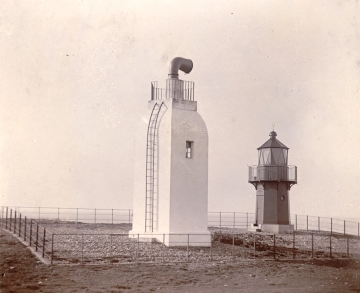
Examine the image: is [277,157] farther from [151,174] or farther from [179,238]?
[179,238]

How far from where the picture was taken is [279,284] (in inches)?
698

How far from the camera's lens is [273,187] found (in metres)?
32.7

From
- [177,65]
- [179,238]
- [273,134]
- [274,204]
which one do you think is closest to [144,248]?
[179,238]

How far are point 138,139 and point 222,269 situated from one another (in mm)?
7198

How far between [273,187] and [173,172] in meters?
11.4

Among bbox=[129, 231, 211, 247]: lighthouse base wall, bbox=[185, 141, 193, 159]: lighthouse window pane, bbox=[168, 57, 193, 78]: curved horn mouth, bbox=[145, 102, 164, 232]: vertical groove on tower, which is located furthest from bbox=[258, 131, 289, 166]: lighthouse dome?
bbox=[145, 102, 164, 232]: vertical groove on tower

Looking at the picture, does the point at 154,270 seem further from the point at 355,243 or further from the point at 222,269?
the point at 355,243

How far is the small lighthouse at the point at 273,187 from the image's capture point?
107ft

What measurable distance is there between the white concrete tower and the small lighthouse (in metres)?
9.92

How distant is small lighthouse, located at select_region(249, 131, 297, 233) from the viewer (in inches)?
1281

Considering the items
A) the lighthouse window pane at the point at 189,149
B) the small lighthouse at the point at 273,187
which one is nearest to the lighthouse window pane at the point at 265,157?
the small lighthouse at the point at 273,187

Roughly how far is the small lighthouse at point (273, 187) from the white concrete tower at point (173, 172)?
9920mm

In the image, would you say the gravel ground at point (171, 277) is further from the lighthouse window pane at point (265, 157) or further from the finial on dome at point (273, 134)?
the finial on dome at point (273, 134)

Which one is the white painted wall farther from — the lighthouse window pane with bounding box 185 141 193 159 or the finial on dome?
the finial on dome
